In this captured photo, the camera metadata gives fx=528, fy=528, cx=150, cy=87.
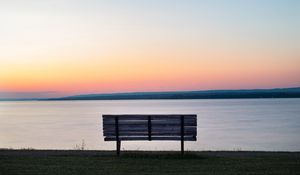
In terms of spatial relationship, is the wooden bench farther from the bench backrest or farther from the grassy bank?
the grassy bank

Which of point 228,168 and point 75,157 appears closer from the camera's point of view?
point 228,168

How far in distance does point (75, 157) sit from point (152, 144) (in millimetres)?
24955

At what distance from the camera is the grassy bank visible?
11717 millimetres

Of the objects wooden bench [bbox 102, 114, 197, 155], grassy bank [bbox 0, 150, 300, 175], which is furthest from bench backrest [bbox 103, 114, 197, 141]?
grassy bank [bbox 0, 150, 300, 175]

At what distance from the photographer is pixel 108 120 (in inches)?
603

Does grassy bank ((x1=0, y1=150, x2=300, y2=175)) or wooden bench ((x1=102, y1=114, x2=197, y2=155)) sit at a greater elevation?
wooden bench ((x1=102, y1=114, x2=197, y2=155))

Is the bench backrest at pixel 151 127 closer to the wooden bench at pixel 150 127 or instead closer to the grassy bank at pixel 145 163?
the wooden bench at pixel 150 127

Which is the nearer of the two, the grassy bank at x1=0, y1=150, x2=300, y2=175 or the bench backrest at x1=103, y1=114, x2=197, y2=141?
the grassy bank at x1=0, y1=150, x2=300, y2=175

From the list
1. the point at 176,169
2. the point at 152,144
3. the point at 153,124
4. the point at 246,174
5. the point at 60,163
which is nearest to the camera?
the point at 246,174

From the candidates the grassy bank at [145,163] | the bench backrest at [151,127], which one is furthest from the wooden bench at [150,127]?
the grassy bank at [145,163]

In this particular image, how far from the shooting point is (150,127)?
15180 millimetres

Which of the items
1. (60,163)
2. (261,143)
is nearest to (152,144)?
(261,143)

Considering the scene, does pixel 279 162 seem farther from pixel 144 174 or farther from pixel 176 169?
pixel 144 174

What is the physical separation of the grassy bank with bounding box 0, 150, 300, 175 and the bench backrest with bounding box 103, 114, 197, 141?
2.04 ft
